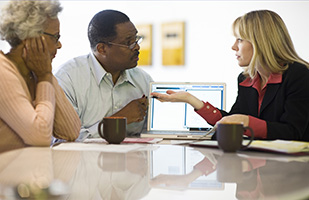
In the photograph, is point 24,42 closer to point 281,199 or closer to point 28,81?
point 28,81

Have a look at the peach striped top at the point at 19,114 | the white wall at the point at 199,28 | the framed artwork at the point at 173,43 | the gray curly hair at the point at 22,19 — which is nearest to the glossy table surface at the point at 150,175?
the peach striped top at the point at 19,114

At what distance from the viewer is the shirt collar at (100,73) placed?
218 centimetres

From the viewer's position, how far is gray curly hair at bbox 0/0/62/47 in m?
1.58

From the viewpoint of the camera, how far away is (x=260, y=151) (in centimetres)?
121

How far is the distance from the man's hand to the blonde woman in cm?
16

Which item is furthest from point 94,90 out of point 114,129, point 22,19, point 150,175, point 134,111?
point 150,175

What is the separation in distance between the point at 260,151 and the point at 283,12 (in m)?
3.27

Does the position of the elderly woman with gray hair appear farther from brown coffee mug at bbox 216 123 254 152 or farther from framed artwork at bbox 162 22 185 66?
framed artwork at bbox 162 22 185 66

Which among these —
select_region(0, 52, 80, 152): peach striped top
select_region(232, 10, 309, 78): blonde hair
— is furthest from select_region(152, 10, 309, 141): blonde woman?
select_region(0, 52, 80, 152): peach striped top

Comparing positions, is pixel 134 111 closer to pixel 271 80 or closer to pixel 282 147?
pixel 271 80

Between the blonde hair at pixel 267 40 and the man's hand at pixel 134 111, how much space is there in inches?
23.3

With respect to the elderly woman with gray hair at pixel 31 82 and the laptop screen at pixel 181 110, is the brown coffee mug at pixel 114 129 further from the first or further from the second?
the laptop screen at pixel 181 110

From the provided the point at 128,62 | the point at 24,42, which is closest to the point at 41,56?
the point at 24,42

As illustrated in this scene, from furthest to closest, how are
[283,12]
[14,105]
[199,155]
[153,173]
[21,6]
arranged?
1. [283,12]
2. [21,6]
3. [14,105]
4. [199,155]
5. [153,173]
